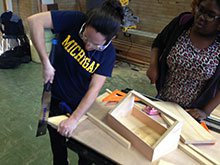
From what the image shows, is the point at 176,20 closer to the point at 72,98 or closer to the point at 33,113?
the point at 72,98

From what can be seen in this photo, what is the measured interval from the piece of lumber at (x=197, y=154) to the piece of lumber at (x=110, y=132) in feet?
0.74

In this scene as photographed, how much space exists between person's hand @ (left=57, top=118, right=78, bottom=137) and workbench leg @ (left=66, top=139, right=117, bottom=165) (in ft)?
0.11

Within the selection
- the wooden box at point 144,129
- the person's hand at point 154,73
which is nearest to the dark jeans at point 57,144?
the wooden box at point 144,129

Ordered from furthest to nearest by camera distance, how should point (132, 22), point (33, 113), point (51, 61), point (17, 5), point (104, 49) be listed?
point (17, 5) → point (132, 22) → point (33, 113) → point (51, 61) → point (104, 49)

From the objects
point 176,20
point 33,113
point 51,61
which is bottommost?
point 33,113

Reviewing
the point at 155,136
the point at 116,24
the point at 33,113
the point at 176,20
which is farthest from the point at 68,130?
the point at 33,113

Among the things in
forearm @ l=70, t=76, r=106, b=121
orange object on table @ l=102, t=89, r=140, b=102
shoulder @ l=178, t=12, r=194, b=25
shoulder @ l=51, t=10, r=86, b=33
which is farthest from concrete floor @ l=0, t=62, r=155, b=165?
shoulder @ l=178, t=12, r=194, b=25

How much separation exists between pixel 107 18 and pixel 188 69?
0.49m

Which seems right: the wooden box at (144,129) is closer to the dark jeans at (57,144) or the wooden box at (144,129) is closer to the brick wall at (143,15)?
the dark jeans at (57,144)

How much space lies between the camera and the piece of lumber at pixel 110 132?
0.98m

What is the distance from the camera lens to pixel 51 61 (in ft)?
3.96

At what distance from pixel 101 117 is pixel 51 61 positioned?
0.37 meters

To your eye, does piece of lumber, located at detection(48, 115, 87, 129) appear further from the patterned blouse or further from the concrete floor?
the concrete floor

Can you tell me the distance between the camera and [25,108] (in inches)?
101
